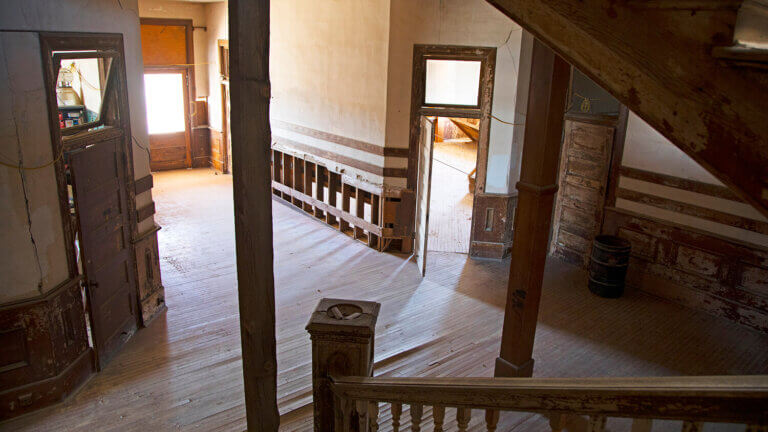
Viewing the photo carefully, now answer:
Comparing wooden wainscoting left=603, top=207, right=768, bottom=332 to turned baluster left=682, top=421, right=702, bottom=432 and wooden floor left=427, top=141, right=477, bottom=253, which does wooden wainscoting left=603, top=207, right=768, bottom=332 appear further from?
turned baluster left=682, top=421, right=702, bottom=432

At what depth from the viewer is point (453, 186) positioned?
476 inches

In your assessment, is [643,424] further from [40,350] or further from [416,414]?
[40,350]

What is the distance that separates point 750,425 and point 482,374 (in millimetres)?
3881

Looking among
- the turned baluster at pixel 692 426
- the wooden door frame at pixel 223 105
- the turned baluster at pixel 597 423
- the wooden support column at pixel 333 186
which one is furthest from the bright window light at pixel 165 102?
the turned baluster at pixel 692 426

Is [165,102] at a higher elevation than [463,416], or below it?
higher

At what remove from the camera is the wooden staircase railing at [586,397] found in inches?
56.0

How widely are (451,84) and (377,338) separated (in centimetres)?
374

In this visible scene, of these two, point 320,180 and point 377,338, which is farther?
point 320,180

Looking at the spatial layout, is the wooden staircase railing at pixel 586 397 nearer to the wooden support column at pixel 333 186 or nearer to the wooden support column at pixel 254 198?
the wooden support column at pixel 254 198

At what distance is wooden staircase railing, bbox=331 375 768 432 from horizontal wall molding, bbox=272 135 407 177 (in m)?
5.34

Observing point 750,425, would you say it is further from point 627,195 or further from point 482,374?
point 627,195

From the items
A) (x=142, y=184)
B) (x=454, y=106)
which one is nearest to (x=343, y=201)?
(x=454, y=106)

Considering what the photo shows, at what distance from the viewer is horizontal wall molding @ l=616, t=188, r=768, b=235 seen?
19.0 feet

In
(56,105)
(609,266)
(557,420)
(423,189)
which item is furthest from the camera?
(423,189)
